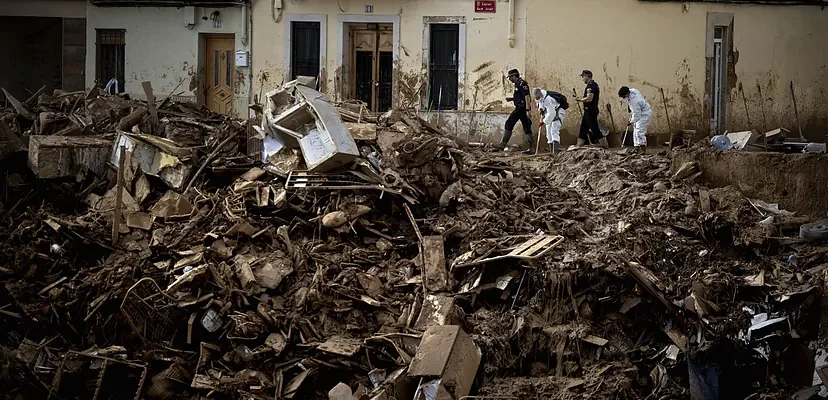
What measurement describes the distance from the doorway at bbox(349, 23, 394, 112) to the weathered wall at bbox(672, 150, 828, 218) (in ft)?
28.2

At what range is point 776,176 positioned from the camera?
12.9 metres

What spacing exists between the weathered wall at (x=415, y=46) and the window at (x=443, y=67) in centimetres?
23

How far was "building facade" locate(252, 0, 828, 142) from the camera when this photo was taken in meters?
19.8

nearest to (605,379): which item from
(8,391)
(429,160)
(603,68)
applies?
(429,160)

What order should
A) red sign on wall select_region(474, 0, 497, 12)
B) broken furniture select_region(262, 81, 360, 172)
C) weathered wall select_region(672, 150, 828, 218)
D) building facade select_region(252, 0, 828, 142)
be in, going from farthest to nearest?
building facade select_region(252, 0, 828, 142) → red sign on wall select_region(474, 0, 497, 12) → weathered wall select_region(672, 150, 828, 218) → broken furniture select_region(262, 81, 360, 172)

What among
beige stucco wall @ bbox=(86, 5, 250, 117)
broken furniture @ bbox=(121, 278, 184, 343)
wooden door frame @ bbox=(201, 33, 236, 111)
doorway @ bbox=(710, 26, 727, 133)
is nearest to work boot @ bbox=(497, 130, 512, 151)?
doorway @ bbox=(710, 26, 727, 133)

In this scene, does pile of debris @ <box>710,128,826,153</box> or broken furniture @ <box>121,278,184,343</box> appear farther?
pile of debris @ <box>710,128,826,153</box>

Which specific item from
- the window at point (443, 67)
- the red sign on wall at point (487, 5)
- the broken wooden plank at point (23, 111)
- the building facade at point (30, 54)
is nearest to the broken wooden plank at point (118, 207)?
the broken wooden plank at point (23, 111)

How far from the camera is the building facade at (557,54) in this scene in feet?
65.1

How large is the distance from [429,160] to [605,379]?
387 centimetres

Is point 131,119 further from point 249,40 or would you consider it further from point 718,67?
point 718,67

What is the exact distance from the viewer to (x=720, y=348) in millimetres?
10406

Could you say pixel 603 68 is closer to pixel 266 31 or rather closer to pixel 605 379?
pixel 266 31

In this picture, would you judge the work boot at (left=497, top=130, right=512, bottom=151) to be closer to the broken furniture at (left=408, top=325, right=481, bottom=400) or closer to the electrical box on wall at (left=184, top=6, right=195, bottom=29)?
the electrical box on wall at (left=184, top=6, right=195, bottom=29)
